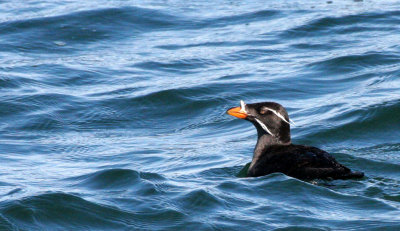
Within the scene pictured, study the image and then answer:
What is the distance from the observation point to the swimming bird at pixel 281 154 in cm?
784

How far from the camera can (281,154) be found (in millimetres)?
8414

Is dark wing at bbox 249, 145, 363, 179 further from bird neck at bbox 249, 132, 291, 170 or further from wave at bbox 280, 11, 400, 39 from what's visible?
wave at bbox 280, 11, 400, 39

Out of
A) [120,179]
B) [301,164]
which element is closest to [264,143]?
[301,164]

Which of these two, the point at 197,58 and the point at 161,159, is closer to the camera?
the point at 161,159

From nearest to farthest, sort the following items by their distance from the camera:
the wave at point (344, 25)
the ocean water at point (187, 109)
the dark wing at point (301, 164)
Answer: the ocean water at point (187, 109) < the dark wing at point (301, 164) < the wave at point (344, 25)

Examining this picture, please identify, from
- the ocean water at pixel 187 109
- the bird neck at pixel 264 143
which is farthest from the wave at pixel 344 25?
the bird neck at pixel 264 143

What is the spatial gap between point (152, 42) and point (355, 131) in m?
6.19

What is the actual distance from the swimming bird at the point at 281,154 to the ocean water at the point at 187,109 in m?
0.14

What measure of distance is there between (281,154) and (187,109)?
3.91 m

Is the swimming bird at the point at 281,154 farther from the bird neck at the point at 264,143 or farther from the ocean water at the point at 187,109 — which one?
the ocean water at the point at 187,109

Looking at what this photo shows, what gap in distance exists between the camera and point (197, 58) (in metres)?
14.5

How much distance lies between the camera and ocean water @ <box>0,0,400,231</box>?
7434 millimetres

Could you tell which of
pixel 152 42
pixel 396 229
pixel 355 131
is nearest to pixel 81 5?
pixel 152 42

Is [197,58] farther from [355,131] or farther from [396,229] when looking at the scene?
[396,229]
